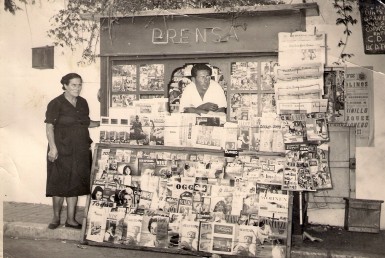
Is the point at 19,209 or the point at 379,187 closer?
the point at 379,187

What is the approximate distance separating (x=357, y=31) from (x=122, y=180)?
3.24 meters

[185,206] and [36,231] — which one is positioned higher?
[185,206]

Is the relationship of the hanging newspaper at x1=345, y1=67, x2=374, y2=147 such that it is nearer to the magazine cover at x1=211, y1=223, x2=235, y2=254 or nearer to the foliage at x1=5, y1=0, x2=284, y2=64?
the foliage at x1=5, y1=0, x2=284, y2=64

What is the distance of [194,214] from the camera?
13.6ft

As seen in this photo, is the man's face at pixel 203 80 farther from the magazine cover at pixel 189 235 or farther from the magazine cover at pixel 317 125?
the magazine cover at pixel 189 235

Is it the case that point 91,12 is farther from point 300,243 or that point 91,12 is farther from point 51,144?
point 300,243

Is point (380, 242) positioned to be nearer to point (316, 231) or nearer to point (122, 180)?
point (316, 231)

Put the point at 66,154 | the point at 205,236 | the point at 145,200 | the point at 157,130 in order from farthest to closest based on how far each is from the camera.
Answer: the point at 66,154, the point at 157,130, the point at 145,200, the point at 205,236

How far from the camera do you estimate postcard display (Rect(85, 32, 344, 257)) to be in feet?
13.2

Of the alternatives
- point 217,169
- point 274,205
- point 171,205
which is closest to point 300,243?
point 274,205

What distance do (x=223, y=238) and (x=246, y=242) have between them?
0.80ft

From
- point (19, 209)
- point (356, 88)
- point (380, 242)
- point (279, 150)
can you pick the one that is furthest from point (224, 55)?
point (19, 209)

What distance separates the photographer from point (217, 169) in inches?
166

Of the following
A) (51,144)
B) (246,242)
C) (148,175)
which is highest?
(51,144)
